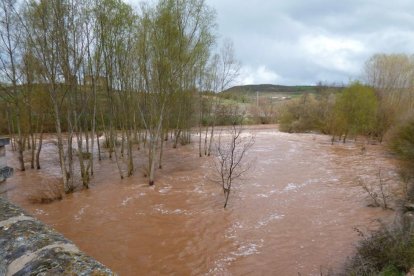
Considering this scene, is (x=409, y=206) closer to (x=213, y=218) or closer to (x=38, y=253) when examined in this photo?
(x=213, y=218)

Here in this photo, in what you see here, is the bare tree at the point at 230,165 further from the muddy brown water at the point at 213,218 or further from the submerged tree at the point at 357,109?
the submerged tree at the point at 357,109

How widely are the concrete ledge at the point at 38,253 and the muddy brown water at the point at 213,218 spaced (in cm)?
455

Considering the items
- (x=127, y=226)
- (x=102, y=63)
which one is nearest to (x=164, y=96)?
(x=102, y=63)

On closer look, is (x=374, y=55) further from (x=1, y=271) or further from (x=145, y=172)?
(x=1, y=271)

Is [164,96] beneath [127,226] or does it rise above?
above

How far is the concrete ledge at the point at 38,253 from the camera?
6.17 ft

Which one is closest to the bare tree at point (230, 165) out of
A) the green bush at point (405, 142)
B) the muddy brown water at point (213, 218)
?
the muddy brown water at point (213, 218)

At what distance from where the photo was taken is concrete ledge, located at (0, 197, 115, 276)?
188 centimetres

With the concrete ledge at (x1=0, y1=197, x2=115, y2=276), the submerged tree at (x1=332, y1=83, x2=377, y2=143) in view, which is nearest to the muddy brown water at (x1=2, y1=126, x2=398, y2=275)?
the concrete ledge at (x1=0, y1=197, x2=115, y2=276)

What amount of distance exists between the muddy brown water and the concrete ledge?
4547mm

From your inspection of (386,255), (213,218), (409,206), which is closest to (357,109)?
(409,206)

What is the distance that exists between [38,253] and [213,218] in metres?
7.84

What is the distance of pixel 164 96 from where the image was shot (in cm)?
1345

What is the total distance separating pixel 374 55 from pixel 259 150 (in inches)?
908
